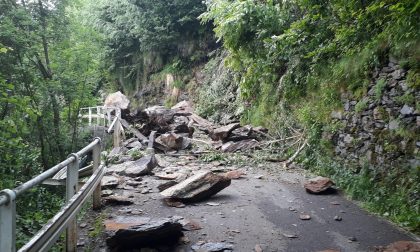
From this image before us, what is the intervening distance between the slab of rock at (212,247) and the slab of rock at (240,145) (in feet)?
21.2

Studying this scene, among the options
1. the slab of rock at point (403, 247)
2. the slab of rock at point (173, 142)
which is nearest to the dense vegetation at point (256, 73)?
the slab of rock at point (403, 247)

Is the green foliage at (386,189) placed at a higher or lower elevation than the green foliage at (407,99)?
lower

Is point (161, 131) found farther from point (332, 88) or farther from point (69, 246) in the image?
point (69, 246)

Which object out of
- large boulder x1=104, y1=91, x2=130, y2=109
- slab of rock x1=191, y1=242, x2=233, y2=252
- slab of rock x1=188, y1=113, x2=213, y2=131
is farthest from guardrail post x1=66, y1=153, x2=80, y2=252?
large boulder x1=104, y1=91, x2=130, y2=109

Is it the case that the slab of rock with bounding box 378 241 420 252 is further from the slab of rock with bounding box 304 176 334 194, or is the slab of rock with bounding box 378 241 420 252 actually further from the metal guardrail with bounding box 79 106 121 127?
the metal guardrail with bounding box 79 106 121 127

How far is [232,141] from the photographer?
36.6 feet

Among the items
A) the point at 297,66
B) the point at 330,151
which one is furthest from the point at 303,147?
the point at 297,66

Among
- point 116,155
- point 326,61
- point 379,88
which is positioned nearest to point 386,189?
point 379,88

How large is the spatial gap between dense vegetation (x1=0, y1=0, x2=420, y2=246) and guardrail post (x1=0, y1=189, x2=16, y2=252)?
311 centimetres

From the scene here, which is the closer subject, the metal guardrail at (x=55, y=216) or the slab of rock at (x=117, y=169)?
the metal guardrail at (x=55, y=216)

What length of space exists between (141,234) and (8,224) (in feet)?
6.46

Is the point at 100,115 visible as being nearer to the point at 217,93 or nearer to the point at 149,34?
the point at 217,93

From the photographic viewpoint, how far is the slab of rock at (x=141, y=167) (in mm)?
7477

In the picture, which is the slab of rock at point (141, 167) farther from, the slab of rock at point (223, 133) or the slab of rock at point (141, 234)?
the slab of rock at point (223, 133)
